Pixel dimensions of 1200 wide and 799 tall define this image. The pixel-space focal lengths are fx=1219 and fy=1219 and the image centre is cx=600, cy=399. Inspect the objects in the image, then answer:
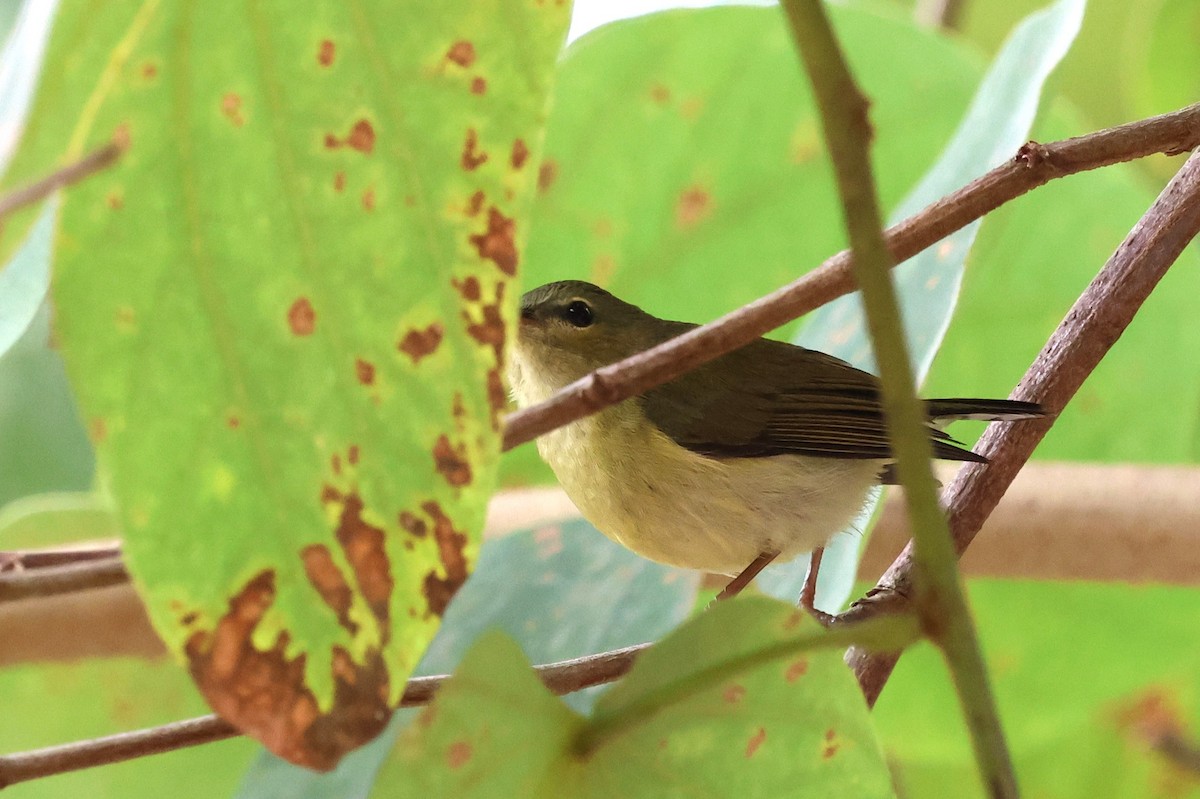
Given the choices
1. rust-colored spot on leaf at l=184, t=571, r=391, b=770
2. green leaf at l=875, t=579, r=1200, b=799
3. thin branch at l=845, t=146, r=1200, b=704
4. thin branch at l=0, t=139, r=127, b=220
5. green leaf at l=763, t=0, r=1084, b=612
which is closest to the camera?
thin branch at l=0, t=139, r=127, b=220

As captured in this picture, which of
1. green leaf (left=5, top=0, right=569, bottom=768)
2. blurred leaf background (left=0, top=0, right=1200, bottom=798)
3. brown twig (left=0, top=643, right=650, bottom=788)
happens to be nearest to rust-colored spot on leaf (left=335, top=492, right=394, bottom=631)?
green leaf (left=5, top=0, right=569, bottom=768)

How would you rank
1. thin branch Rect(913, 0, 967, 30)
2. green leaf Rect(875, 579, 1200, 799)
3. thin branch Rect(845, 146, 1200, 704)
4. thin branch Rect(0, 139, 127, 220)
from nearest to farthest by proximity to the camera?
thin branch Rect(0, 139, 127, 220)
thin branch Rect(845, 146, 1200, 704)
green leaf Rect(875, 579, 1200, 799)
thin branch Rect(913, 0, 967, 30)

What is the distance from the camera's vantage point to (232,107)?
598 millimetres

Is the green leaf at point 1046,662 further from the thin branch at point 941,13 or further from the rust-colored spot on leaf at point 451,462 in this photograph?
the rust-colored spot on leaf at point 451,462

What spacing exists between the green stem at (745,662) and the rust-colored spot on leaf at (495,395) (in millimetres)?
156

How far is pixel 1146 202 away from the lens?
Answer: 149 cm

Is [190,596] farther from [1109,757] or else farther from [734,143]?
[1109,757]

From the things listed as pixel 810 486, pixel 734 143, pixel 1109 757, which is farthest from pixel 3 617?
pixel 1109 757

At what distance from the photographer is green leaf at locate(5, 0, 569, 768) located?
56cm

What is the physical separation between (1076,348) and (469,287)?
2.04 ft

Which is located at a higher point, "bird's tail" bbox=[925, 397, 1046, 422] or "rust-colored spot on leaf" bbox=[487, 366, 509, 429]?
"rust-colored spot on leaf" bbox=[487, 366, 509, 429]

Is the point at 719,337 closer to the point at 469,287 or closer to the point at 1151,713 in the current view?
the point at 469,287

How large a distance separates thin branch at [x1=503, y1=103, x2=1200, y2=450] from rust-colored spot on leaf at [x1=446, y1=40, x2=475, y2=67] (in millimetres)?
206

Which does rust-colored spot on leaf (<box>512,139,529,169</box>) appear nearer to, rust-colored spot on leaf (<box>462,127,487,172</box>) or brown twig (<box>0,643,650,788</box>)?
rust-colored spot on leaf (<box>462,127,487,172</box>)
